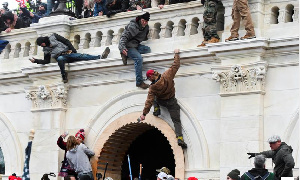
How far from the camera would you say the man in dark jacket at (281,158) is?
58.8 ft

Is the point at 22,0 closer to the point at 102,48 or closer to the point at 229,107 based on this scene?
the point at 102,48

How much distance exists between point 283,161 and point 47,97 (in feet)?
24.8

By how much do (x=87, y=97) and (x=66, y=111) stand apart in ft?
2.19

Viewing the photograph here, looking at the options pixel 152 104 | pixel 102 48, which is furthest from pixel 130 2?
pixel 152 104

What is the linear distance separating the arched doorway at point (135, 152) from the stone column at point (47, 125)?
1.18m

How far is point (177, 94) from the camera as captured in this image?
72.4ft

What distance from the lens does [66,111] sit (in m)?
23.9

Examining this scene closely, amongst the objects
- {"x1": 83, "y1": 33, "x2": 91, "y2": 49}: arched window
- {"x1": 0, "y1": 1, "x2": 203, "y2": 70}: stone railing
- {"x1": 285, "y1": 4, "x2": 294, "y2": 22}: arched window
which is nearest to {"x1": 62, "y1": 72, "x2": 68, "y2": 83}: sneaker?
{"x1": 0, "y1": 1, "x2": 203, "y2": 70}: stone railing

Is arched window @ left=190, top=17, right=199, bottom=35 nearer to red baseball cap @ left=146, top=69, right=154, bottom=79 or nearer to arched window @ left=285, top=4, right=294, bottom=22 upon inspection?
red baseball cap @ left=146, top=69, right=154, bottom=79

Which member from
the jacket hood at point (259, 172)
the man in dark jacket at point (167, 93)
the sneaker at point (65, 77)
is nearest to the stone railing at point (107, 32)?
the sneaker at point (65, 77)

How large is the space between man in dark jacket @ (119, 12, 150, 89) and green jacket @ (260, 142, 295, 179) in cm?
470

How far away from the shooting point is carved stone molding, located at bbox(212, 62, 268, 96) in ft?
68.0

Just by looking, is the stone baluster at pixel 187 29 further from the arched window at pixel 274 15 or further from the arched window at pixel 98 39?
the arched window at pixel 98 39

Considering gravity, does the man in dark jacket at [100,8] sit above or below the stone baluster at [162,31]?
above
